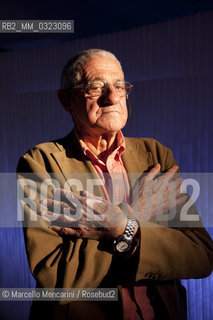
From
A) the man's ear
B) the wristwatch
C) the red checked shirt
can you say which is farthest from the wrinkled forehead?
the wristwatch

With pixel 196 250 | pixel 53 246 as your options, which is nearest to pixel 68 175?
pixel 53 246

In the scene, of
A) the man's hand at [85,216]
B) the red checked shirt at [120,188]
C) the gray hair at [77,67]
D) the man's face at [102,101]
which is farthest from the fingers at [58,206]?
the gray hair at [77,67]

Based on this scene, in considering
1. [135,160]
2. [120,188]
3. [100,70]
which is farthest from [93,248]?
[100,70]

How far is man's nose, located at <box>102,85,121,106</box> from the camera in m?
1.07

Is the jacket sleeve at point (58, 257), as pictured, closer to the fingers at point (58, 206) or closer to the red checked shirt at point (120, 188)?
the fingers at point (58, 206)

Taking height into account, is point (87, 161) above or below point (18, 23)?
below

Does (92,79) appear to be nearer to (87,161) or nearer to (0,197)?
(87,161)

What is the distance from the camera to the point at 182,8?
2.11 metres

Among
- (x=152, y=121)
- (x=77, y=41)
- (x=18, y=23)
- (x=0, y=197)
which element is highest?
(x=77, y=41)

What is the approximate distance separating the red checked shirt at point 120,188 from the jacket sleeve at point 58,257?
0.57 feet

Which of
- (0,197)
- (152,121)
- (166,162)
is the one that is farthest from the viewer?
(0,197)

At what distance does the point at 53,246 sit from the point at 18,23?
1083 mm

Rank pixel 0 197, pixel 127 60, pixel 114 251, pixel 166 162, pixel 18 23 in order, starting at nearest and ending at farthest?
1. pixel 114 251
2. pixel 166 162
3. pixel 18 23
4. pixel 127 60
5. pixel 0 197

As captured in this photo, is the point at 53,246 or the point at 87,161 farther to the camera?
the point at 87,161
